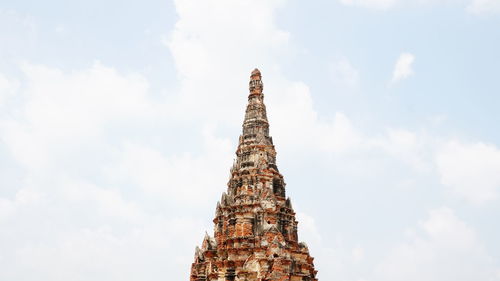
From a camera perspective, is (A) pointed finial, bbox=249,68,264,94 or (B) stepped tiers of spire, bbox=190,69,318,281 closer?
(B) stepped tiers of spire, bbox=190,69,318,281

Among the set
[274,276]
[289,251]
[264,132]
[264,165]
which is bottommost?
[274,276]

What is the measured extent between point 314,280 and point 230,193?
10343 mm

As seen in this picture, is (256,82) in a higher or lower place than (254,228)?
higher

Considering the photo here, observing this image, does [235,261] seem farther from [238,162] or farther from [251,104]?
[251,104]

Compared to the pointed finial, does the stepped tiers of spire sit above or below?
below

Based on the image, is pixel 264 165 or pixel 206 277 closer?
pixel 206 277

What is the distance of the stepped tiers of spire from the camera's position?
130 feet

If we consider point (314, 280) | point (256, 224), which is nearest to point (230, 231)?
point (256, 224)

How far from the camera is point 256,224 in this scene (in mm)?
42281

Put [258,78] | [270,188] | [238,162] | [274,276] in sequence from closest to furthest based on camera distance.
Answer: [274,276], [270,188], [238,162], [258,78]

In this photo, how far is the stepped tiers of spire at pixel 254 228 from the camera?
1563 inches

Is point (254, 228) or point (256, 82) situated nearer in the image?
point (254, 228)

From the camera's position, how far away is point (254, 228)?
138 ft

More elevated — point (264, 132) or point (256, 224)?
point (264, 132)
